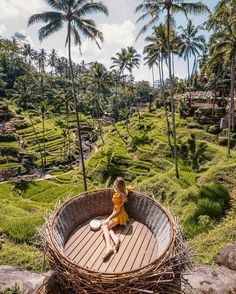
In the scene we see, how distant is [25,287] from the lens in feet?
17.2

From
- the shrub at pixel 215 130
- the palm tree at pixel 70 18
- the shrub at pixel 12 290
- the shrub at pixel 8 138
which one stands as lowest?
the shrub at pixel 12 290

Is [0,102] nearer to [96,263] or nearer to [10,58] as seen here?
[10,58]

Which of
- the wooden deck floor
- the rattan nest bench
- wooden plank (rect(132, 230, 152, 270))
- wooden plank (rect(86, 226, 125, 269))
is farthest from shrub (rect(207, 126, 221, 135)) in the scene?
wooden plank (rect(86, 226, 125, 269))

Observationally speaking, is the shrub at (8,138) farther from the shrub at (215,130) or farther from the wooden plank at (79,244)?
the wooden plank at (79,244)

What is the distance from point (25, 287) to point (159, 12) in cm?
1518

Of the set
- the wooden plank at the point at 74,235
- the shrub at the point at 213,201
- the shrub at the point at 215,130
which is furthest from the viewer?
the shrub at the point at 215,130

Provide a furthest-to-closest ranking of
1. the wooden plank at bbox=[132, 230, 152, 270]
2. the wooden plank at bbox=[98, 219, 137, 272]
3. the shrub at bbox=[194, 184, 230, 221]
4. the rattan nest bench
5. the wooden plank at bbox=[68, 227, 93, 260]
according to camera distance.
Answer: the shrub at bbox=[194, 184, 230, 221]
the wooden plank at bbox=[68, 227, 93, 260]
the wooden plank at bbox=[132, 230, 152, 270]
the wooden plank at bbox=[98, 219, 137, 272]
the rattan nest bench

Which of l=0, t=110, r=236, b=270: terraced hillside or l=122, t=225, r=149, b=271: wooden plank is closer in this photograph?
l=122, t=225, r=149, b=271: wooden plank

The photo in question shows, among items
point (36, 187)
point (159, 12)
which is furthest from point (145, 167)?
point (159, 12)

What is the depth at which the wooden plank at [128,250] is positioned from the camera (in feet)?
13.1

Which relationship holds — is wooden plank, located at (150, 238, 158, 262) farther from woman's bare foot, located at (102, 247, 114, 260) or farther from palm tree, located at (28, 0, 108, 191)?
palm tree, located at (28, 0, 108, 191)

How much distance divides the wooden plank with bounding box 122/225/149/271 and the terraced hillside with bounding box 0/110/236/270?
92cm

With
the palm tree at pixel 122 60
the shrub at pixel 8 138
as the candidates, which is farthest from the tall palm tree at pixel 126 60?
the shrub at pixel 8 138

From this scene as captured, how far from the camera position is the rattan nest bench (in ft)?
10.6
